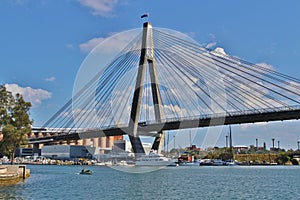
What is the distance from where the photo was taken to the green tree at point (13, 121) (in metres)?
38.1

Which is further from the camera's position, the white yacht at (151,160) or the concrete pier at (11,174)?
the white yacht at (151,160)

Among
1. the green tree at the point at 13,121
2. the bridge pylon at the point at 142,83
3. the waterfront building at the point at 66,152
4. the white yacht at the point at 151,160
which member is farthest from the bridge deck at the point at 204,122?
the waterfront building at the point at 66,152

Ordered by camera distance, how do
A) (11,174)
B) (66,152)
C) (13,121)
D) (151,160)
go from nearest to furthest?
(11,174) → (13,121) → (151,160) → (66,152)

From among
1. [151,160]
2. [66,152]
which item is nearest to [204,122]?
[151,160]

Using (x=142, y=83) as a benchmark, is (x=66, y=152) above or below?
below

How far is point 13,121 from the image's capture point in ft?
130

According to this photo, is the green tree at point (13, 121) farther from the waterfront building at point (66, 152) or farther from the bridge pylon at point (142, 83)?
the waterfront building at point (66, 152)

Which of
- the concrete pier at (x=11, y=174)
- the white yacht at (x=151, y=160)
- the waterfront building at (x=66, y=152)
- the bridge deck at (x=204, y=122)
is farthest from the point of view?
the waterfront building at (x=66, y=152)

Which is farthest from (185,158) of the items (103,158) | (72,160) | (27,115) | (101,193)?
(101,193)

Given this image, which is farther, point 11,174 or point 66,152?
A: point 66,152

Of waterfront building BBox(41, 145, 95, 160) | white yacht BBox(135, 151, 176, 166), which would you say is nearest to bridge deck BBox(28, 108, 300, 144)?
white yacht BBox(135, 151, 176, 166)

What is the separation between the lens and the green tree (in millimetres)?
38094

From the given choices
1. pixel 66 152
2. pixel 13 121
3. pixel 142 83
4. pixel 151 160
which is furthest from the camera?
pixel 66 152

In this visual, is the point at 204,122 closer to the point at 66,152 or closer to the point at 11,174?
the point at 11,174
